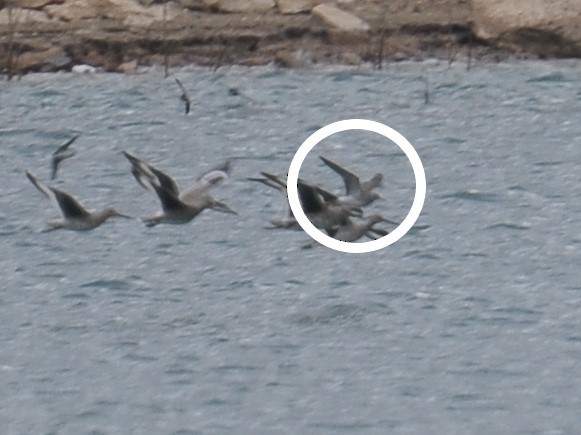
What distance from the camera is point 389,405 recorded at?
13.3 meters

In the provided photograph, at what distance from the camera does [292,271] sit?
1698 centimetres

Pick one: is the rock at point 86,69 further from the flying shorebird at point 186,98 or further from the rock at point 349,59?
the rock at point 349,59

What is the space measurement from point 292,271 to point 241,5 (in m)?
6.96

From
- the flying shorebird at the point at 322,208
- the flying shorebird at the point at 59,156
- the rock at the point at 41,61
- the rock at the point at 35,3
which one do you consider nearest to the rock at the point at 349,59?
the rock at the point at 41,61

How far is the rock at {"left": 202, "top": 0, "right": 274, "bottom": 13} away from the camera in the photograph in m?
23.5

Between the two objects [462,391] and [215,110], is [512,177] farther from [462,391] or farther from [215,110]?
[462,391]

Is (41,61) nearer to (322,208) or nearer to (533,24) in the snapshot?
(533,24)

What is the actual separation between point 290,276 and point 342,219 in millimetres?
3134

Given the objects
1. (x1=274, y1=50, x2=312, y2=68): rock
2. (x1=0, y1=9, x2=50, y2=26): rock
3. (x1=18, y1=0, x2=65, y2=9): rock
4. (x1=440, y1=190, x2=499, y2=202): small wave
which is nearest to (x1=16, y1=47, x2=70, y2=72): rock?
(x1=0, y1=9, x2=50, y2=26): rock

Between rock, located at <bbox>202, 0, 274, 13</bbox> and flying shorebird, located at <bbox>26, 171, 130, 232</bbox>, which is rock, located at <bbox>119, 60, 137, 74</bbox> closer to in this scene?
rock, located at <bbox>202, 0, 274, 13</bbox>

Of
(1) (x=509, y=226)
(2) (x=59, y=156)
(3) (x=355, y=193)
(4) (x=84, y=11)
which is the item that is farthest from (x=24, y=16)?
(3) (x=355, y=193)

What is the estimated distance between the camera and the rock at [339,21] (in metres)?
23.4

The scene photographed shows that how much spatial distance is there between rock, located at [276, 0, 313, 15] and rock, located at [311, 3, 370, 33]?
7 centimetres

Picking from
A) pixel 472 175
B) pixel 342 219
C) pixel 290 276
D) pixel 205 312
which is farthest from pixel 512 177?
pixel 342 219
